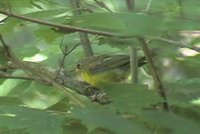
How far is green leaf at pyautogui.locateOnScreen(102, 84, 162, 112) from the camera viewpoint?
2.33ft

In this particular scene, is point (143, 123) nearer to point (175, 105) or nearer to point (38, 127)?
point (175, 105)

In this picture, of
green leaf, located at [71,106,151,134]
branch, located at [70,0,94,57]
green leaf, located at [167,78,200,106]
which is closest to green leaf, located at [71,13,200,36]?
green leaf, located at [71,106,151,134]

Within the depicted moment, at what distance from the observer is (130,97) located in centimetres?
75

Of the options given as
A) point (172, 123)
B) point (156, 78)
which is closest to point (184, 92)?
point (156, 78)

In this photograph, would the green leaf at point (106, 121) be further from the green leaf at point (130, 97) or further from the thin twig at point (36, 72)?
the thin twig at point (36, 72)

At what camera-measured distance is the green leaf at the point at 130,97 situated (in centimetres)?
71

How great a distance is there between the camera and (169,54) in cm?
98

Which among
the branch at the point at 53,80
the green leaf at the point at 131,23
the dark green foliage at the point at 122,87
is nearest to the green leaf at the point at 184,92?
the dark green foliage at the point at 122,87

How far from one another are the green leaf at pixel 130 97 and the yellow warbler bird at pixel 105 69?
0.62ft

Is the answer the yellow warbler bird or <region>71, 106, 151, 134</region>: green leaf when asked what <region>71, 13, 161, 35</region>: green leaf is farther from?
the yellow warbler bird

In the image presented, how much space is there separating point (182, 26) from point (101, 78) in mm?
527

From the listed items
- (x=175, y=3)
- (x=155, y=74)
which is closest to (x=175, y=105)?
(x=155, y=74)

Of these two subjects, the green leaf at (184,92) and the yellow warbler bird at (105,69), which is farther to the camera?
the yellow warbler bird at (105,69)

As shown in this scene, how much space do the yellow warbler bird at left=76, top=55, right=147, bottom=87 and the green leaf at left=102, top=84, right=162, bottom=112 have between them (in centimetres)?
19
